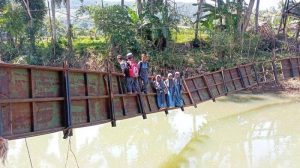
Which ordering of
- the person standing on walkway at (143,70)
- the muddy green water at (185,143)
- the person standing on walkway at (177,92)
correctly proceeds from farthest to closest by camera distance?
the muddy green water at (185,143) → the person standing on walkway at (177,92) → the person standing on walkway at (143,70)

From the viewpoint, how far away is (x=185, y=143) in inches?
571

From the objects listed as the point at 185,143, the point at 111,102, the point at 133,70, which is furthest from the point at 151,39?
the point at 111,102

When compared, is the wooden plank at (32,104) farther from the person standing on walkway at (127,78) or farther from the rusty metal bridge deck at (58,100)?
the person standing on walkway at (127,78)

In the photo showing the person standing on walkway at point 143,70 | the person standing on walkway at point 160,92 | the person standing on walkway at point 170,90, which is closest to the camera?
the person standing on walkway at point 143,70

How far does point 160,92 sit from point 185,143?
3640 mm

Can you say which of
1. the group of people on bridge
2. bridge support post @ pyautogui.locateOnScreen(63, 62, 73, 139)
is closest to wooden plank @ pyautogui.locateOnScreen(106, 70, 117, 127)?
the group of people on bridge

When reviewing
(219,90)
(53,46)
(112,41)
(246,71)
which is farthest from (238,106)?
(53,46)

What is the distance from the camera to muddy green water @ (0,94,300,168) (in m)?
12.4

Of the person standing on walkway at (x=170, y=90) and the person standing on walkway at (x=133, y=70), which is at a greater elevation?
the person standing on walkway at (x=133, y=70)

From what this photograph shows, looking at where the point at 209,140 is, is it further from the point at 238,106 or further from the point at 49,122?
the point at 49,122

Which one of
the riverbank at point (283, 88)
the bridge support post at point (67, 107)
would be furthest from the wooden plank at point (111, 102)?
the riverbank at point (283, 88)

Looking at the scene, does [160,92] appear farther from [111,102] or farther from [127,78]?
[111,102]

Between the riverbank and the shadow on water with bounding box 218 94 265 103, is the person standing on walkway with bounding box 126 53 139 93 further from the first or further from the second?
the riverbank

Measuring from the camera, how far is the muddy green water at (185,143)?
1236cm
